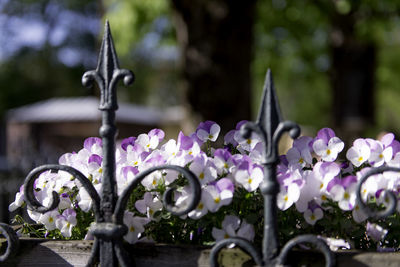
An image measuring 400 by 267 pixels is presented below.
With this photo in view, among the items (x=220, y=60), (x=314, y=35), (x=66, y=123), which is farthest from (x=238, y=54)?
(x=66, y=123)

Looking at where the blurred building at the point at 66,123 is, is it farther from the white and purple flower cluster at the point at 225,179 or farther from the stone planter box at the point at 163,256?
the stone planter box at the point at 163,256

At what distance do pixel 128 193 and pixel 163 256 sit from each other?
8.1 inches

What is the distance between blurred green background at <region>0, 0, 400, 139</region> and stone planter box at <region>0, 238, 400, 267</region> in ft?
18.8

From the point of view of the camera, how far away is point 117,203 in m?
1.48

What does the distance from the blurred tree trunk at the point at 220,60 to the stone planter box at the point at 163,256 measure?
18.7ft

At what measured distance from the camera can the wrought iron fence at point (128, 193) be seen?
1.35 meters

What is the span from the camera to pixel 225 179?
1489mm

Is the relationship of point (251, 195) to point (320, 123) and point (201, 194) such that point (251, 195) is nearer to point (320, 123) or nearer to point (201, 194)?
point (201, 194)

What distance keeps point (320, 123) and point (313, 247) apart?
82.2 ft

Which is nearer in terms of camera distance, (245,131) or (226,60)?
(245,131)

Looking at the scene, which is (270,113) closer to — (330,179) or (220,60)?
(330,179)

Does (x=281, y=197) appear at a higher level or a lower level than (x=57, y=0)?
lower

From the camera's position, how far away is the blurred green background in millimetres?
7316

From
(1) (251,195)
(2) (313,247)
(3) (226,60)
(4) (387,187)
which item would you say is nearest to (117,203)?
(1) (251,195)
